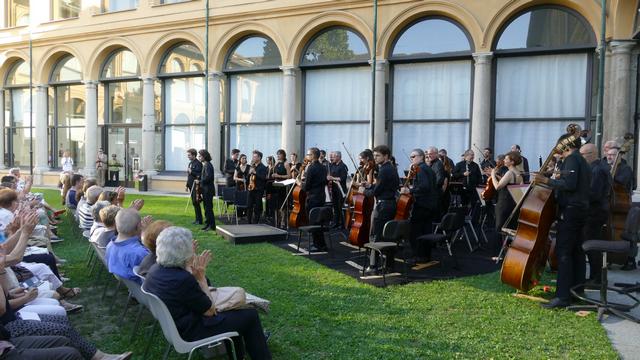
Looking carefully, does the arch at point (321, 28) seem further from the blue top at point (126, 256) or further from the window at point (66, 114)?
the blue top at point (126, 256)

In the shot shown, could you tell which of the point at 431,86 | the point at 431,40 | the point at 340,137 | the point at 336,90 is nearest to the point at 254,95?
the point at 336,90

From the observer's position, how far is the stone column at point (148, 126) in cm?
2077

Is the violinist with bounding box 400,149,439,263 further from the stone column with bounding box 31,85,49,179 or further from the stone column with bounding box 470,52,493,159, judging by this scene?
the stone column with bounding box 31,85,49,179

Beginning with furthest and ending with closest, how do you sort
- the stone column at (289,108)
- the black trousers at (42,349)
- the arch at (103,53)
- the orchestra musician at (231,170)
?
the arch at (103,53) → the stone column at (289,108) → the orchestra musician at (231,170) → the black trousers at (42,349)

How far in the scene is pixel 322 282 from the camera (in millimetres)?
7121

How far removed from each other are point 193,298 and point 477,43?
1375 cm

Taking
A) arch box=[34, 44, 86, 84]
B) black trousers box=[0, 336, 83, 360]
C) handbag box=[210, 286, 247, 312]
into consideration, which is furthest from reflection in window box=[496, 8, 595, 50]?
arch box=[34, 44, 86, 84]

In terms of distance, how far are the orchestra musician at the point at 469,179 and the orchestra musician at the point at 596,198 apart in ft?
15.3

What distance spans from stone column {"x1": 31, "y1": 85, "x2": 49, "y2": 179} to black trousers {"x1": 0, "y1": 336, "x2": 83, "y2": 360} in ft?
74.9

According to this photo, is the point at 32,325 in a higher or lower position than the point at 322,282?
higher

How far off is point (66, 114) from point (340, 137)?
14.5 metres

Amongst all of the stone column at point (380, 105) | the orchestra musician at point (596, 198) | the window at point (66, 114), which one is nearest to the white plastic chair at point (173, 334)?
the orchestra musician at point (596, 198)

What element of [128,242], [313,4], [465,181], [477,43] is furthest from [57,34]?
[128,242]

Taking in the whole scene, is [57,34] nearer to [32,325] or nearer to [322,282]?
[322,282]
